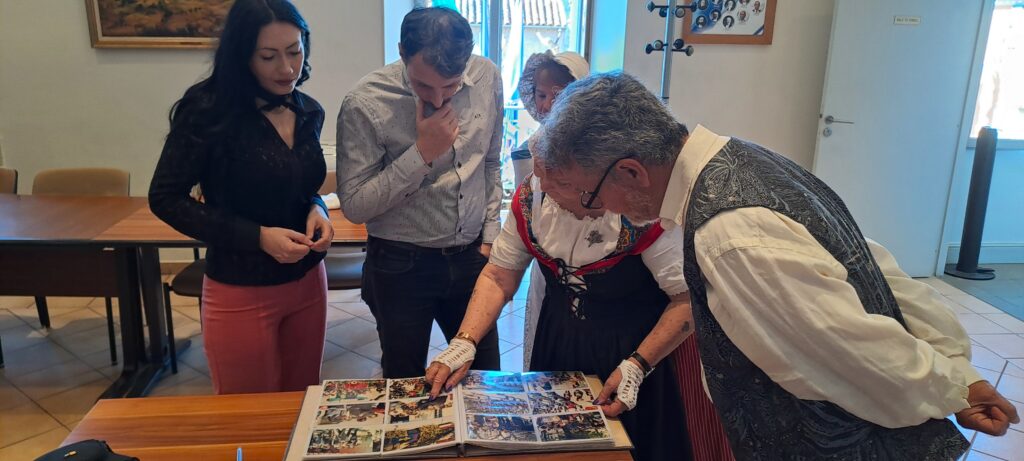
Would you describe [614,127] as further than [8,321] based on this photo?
No

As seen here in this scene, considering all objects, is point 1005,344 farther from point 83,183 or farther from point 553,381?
point 83,183

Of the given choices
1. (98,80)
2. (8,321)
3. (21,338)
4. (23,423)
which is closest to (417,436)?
(23,423)

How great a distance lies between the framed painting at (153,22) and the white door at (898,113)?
3816 mm

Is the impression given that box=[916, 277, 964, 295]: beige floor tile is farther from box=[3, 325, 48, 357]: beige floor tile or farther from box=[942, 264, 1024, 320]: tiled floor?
box=[3, 325, 48, 357]: beige floor tile

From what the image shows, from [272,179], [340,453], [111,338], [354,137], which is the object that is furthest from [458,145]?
[111,338]

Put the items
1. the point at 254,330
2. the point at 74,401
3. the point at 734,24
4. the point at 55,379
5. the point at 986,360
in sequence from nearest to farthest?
1. the point at 254,330
2. the point at 74,401
3. the point at 55,379
4. the point at 986,360
5. the point at 734,24

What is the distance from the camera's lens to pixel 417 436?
1.07 meters

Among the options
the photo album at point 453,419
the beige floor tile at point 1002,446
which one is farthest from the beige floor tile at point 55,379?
the beige floor tile at point 1002,446

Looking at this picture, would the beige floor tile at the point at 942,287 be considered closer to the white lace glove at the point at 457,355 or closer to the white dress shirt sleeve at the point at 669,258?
the white dress shirt sleeve at the point at 669,258

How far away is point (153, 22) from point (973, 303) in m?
5.14

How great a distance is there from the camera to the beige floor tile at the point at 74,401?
2.47 m

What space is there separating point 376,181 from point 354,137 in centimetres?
12

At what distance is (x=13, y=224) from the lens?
246 centimetres

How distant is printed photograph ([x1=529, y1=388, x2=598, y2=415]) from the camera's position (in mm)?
1171
